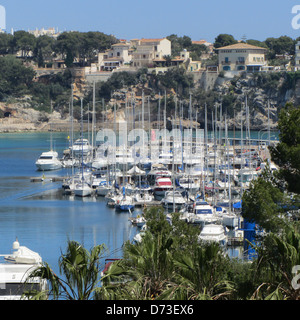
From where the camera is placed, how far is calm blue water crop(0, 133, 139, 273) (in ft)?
74.0

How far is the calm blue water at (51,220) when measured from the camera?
22.5 meters

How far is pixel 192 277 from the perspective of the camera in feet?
27.3

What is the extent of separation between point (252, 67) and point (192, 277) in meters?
67.8

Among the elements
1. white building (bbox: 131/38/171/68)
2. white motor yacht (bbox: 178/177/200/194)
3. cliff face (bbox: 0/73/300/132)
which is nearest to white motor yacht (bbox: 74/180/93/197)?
white motor yacht (bbox: 178/177/200/194)

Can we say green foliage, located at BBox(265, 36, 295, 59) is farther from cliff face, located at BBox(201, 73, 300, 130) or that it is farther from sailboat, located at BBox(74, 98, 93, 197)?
sailboat, located at BBox(74, 98, 93, 197)

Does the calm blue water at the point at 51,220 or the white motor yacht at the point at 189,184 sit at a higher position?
the white motor yacht at the point at 189,184

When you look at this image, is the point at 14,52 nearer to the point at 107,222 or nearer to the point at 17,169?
the point at 17,169

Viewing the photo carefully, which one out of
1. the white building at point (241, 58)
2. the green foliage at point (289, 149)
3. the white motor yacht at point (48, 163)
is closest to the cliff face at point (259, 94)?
the white building at point (241, 58)

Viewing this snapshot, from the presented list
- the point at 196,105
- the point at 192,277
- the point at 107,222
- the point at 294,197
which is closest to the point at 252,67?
the point at 196,105

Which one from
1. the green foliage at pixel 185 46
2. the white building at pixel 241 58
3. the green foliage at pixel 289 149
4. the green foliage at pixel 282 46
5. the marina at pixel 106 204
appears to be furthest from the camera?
the green foliage at pixel 185 46

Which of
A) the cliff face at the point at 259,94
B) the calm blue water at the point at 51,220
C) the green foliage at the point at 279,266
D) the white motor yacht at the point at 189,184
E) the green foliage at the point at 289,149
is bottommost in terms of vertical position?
Result: the calm blue water at the point at 51,220

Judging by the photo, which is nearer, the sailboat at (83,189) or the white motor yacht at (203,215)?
the white motor yacht at (203,215)

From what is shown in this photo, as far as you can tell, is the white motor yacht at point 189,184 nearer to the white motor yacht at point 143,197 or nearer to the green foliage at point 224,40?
the white motor yacht at point 143,197
